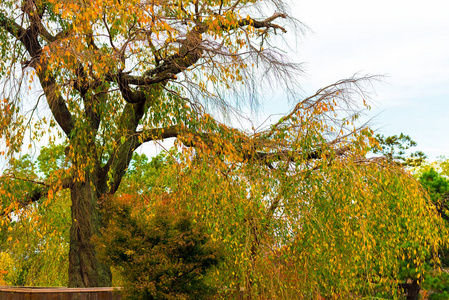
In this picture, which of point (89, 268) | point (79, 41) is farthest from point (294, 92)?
point (89, 268)

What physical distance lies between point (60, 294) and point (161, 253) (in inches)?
101

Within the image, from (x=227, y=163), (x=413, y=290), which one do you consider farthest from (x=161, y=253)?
(x=413, y=290)

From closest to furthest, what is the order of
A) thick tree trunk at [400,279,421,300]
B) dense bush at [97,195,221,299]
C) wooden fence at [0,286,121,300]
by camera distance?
dense bush at [97,195,221,299]
wooden fence at [0,286,121,300]
thick tree trunk at [400,279,421,300]

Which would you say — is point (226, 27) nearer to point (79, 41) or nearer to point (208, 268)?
point (79, 41)

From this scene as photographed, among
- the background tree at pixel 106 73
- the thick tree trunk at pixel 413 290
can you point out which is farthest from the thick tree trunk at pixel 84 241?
the thick tree trunk at pixel 413 290

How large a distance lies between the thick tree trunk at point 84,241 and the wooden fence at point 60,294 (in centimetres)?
107

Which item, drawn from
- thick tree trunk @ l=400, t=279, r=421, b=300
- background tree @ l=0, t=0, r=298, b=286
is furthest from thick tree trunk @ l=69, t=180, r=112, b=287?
thick tree trunk @ l=400, t=279, r=421, b=300

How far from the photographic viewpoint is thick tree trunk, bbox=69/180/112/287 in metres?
10.1

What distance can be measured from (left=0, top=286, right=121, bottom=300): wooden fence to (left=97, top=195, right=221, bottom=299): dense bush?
1.35m

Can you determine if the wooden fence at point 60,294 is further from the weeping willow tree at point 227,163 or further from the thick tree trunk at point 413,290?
the thick tree trunk at point 413,290

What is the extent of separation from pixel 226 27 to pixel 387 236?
4640mm

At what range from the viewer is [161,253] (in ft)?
24.8

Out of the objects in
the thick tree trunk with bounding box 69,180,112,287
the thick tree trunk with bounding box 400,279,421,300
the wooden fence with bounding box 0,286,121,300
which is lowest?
the thick tree trunk with bounding box 400,279,421,300

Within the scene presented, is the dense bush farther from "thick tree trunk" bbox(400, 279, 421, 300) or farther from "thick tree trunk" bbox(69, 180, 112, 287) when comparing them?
"thick tree trunk" bbox(400, 279, 421, 300)
